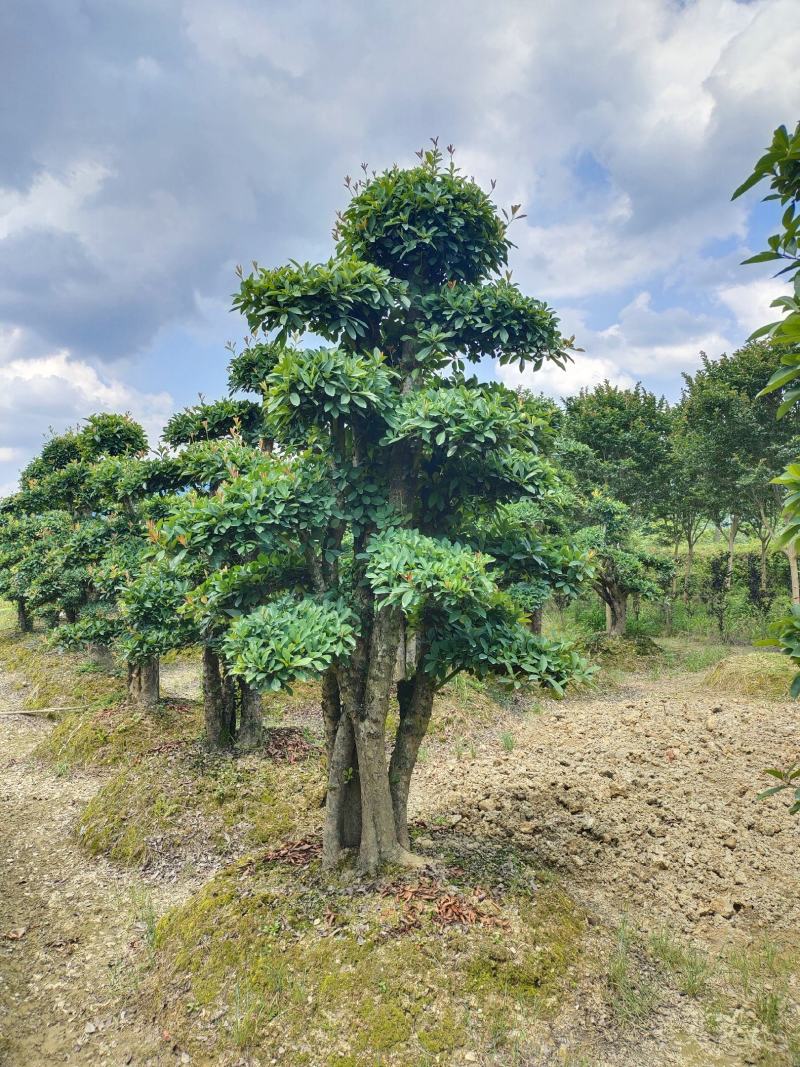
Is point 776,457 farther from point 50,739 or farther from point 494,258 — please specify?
point 50,739

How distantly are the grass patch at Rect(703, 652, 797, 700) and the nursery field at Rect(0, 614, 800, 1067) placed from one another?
1638 millimetres

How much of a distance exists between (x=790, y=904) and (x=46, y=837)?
923cm

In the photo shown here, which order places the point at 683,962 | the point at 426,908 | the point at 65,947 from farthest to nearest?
1. the point at 65,947
2. the point at 426,908
3. the point at 683,962

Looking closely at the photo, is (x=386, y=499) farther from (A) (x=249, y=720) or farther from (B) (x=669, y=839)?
(A) (x=249, y=720)

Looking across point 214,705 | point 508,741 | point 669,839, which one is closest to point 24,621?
point 214,705

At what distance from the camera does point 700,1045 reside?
13.9 ft

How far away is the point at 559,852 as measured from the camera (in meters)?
6.76

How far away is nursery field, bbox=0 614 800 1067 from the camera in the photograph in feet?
14.3

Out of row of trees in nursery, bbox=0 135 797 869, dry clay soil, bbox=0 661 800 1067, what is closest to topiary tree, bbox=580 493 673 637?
dry clay soil, bbox=0 661 800 1067

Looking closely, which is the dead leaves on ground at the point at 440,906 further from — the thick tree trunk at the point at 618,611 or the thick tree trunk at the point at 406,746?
the thick tree trunk at the point at 618,611

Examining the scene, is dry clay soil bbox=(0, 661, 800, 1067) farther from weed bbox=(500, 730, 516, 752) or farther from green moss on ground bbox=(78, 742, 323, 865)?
green moss on ground bbox=(78, 742, 323, 865)

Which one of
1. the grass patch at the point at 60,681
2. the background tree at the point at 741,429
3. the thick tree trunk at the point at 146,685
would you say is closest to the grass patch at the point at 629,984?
the thick tree trunk at the point at 146,685

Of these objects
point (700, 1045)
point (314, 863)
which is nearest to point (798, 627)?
point (700, 1045)

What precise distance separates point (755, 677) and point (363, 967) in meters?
11.4
